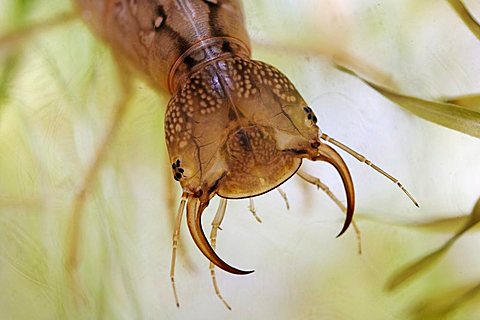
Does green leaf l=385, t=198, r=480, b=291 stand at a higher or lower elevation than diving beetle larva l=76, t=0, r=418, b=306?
lower

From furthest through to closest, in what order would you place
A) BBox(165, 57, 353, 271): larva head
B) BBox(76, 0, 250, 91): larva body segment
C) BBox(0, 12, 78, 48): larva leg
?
BBox(0, 12, 78, 48): larva leg < BBox(76, 0, 250, 91): larva body segment < BBox(165, 57, 353, 271): larva head

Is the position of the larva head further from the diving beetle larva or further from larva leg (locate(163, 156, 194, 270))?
larva leg (locate(163, 156, 194, 270))

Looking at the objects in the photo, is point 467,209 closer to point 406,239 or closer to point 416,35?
point 406,239

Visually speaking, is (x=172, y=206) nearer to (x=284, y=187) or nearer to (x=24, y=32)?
(x=284, y=187)

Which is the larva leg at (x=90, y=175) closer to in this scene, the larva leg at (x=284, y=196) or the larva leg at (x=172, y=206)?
the larva leg at (x=172, y=206)

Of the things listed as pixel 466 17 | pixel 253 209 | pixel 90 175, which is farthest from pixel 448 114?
pixel 90 175

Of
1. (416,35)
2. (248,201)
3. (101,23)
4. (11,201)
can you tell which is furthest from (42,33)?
(416,35)

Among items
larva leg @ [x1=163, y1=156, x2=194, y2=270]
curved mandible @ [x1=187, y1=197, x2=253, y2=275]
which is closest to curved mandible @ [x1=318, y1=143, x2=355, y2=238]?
curved mandible @ [x1=187, y1=197, x2=253, y2=275]
